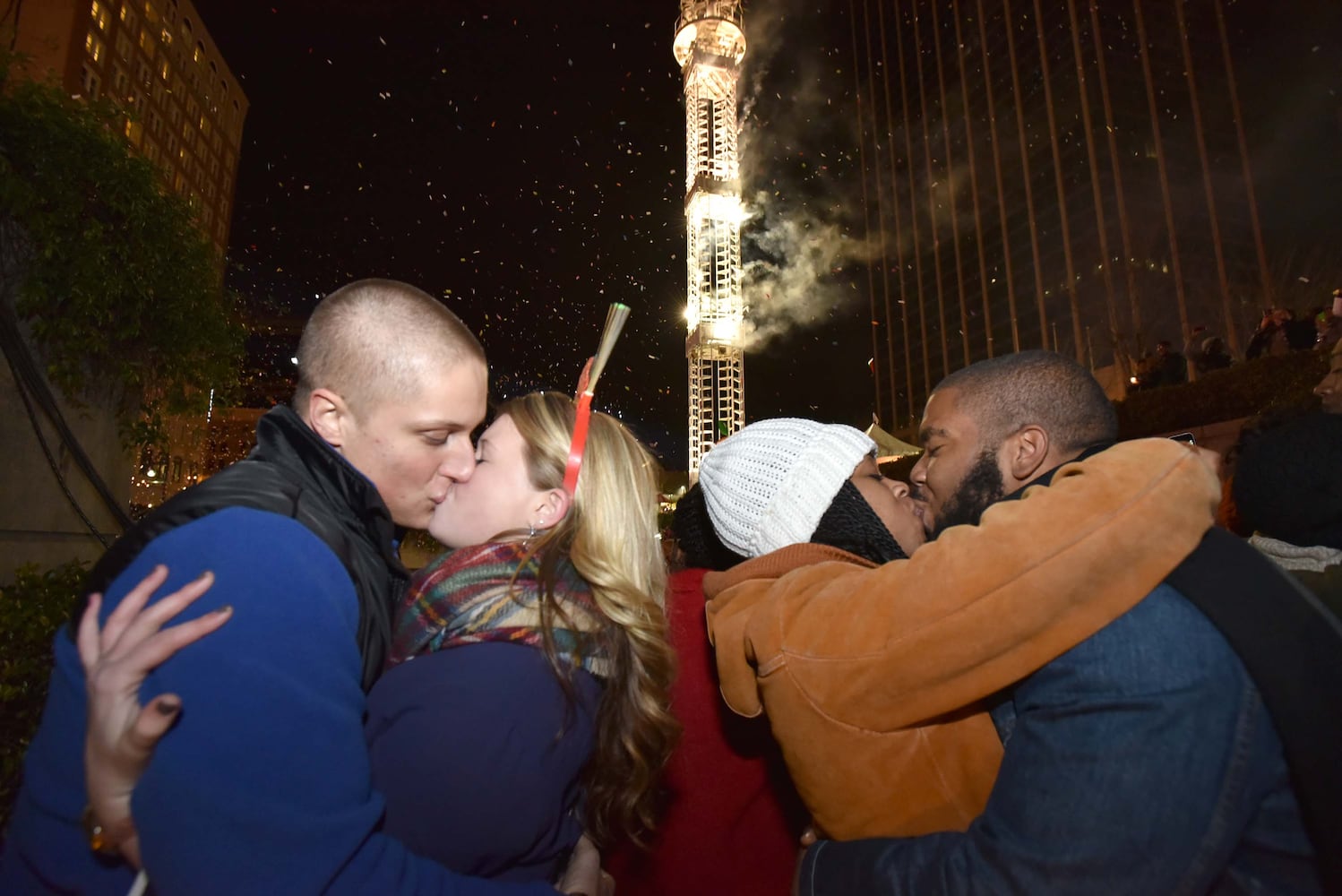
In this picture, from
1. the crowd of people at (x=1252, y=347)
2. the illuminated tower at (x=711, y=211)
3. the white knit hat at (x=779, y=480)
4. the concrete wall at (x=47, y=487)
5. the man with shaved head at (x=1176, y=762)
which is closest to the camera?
the man with shaved head at (x=1176, y=762)

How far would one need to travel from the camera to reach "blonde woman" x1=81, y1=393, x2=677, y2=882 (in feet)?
4.83

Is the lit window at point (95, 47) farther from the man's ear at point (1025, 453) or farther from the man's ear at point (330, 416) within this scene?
the man's ear at point (1025, 453)

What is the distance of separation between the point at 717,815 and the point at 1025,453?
1.58 meters

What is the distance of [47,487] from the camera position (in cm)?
320

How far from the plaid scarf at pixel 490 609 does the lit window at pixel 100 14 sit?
6082 cm

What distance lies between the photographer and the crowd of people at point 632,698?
4.09 ft

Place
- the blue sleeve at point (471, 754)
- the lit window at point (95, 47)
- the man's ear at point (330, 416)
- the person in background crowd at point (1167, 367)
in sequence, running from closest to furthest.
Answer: the blue sleeve at point (471, 754)
the man's ear at point (330, 416)
the person in background crowd at point (1167, 367)
the lit window at point (95, 47)

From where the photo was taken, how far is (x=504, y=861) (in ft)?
5.09

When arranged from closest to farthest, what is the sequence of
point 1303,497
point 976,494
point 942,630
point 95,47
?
point 942,630
point 976,494
point 1303,497
point 95,47

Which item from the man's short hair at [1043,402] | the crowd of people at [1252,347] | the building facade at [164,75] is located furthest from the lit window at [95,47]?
the man's short hair at [1043,402]

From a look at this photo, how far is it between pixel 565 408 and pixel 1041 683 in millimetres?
1583

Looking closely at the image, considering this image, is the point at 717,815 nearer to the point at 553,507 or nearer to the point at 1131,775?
the point at 553,507

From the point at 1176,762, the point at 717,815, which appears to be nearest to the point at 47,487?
the point at 717,815

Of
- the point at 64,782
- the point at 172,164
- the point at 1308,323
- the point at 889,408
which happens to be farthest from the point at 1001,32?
the point at 64,782
